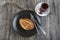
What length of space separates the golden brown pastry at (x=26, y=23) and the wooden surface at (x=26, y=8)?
0.06 m

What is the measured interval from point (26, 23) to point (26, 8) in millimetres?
97

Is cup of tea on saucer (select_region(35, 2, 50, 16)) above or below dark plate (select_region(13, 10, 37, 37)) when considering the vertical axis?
above

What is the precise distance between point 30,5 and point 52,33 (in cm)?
23

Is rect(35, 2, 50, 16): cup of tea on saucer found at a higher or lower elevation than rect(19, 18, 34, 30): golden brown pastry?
higher

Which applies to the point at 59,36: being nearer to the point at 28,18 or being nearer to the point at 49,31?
the point at 49,31

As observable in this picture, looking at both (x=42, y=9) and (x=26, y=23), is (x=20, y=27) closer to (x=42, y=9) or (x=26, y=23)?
(x=26, y=23)

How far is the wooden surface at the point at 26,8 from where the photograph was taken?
1.17 meters

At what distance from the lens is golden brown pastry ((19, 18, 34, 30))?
1.17 metres

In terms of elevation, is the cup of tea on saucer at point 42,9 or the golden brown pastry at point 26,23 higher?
the cup of tea on saucer at point 42,9

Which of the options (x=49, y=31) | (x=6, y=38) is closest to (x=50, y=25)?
(x=49, y=31)

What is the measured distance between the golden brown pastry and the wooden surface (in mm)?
62

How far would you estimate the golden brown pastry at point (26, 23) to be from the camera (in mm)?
1171

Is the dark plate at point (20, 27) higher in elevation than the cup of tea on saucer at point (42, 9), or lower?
lower

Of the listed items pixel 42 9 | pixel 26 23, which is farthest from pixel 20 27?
pixel 42 9
